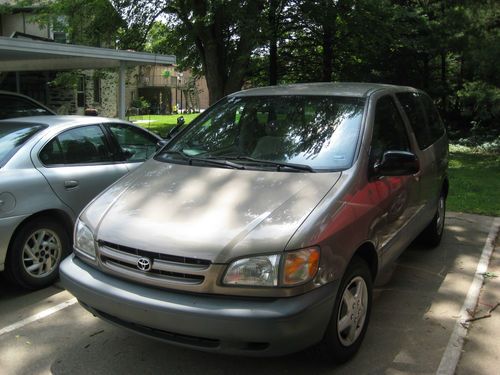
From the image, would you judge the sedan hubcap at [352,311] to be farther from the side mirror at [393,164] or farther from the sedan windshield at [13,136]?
the sedan windshield at [13,136]

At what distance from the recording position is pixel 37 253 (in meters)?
4.56

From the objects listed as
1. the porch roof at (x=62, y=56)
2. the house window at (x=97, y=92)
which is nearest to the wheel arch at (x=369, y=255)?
the porch roof at (x=62, y=56)

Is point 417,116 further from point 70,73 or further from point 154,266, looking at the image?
point 70,73

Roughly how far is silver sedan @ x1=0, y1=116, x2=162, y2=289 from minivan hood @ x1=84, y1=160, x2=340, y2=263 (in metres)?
1.10

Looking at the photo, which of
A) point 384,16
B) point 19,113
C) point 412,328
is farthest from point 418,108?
point 384,16

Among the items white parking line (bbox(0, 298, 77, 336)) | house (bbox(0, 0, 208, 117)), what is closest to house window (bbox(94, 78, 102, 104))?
house (bbox(0, 0, 208, 117))

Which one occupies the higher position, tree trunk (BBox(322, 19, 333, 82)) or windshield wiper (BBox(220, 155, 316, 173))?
tree trunk (BBox(322, 19, 333, 82))

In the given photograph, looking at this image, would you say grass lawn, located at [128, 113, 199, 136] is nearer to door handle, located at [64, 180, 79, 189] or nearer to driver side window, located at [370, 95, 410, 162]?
door handle, located at [64, 180, 79, 189]

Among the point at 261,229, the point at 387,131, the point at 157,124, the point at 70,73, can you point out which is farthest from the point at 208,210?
the point at 157,124

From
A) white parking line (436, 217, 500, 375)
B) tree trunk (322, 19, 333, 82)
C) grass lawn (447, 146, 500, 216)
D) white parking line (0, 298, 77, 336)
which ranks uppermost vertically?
tree trunk (322, 19, 333, 82)

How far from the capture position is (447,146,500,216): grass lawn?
7.75m

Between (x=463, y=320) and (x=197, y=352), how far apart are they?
2004mm

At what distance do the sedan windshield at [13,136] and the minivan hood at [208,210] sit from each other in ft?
4.57

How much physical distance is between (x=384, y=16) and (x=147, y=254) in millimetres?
14348
